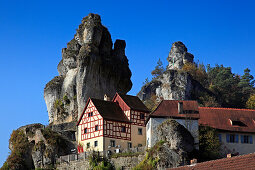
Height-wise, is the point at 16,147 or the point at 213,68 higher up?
the point at 213,68

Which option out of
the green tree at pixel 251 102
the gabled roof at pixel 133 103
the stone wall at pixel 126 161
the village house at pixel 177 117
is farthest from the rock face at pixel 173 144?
the green tree at pixel 251 102

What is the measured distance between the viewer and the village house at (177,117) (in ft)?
207

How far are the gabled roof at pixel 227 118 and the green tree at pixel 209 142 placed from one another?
154cm

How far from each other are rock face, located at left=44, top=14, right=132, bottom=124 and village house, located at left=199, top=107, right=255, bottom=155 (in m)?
19.7

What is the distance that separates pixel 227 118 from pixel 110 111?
1364 centimetres

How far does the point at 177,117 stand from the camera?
210ft

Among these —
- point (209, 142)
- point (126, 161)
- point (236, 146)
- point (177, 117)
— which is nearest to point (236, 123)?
point (236, 146)

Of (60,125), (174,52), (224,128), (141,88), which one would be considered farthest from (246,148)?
(174,52)

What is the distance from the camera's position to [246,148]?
2522 inches

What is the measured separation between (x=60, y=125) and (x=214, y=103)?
28406mm

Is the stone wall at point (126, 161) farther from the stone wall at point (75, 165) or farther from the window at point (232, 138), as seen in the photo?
Answer: the window at point (232, 138)

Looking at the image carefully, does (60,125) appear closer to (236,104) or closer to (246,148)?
(246,148)

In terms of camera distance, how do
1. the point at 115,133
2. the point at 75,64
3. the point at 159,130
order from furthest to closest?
the point at 75,64
the point at 115,133
the point at 159,130

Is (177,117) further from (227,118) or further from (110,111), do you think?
(110,111)
